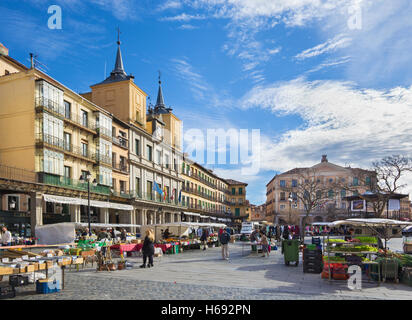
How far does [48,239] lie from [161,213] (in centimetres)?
2769

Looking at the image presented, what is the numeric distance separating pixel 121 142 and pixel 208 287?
2802cm

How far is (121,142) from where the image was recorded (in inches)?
1404

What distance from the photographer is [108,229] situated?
3052 centimetres

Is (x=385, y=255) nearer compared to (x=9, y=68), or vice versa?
(x=385, y=255)

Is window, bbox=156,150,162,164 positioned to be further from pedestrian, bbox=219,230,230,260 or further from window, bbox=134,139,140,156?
pedestrian, bbox=219,230,230,260

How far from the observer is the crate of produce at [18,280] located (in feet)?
27.2

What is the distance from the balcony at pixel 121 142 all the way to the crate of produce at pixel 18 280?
25.5 m

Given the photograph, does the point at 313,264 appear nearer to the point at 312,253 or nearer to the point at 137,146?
the point at 312,253

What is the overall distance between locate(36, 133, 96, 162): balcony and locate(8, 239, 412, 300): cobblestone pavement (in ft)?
46.9

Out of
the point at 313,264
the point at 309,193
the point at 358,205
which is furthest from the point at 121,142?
the point at 313,264

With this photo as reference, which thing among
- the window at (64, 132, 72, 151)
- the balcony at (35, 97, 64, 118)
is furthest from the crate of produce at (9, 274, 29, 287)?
the window at (64, 132, 72, 151)

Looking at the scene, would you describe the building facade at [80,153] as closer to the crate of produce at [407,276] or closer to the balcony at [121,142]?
the balcony at [121,142]
